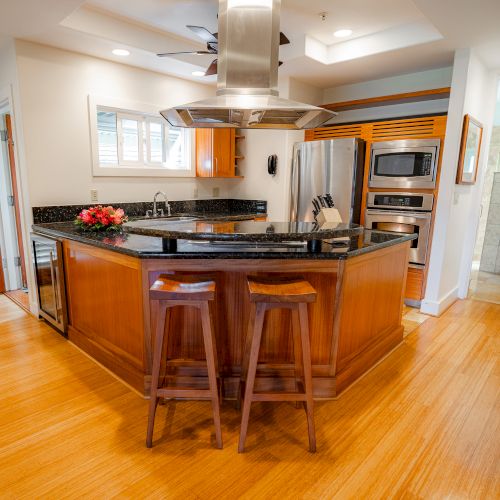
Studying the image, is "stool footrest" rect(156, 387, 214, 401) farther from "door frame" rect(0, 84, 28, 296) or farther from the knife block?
"door frame" rect(0, 84, 28, 296)

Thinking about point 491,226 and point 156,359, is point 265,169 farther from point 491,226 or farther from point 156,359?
point 491,226

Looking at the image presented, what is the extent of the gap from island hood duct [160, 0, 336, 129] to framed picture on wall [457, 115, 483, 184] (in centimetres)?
177

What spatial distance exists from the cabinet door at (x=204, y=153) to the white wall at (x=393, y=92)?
1.66 meters

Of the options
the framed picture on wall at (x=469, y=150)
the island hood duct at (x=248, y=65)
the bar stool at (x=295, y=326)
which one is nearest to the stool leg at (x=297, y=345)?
the bar stool at (x=295, y=326)

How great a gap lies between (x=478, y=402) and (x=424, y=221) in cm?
192

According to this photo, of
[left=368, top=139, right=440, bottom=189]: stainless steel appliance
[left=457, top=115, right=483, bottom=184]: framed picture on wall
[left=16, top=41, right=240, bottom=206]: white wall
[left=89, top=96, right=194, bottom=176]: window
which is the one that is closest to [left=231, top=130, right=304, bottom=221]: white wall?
[left=89, top=96, right=194, bottom=176]: window

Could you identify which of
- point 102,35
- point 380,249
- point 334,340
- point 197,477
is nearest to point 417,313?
point 380,249

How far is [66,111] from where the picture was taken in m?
3.31

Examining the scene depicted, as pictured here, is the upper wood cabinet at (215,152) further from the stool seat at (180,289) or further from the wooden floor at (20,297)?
the stool seat at (180,289)

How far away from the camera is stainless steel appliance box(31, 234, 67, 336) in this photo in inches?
115

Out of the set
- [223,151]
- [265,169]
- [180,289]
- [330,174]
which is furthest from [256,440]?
[223,151]

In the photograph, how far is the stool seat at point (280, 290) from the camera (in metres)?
1.70

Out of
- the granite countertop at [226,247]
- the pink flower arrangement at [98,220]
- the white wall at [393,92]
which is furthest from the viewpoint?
the white wall at [393,92]

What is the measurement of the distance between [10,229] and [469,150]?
4957mm
